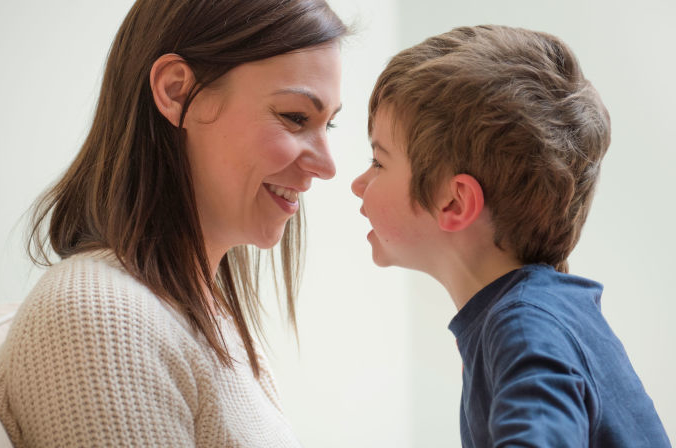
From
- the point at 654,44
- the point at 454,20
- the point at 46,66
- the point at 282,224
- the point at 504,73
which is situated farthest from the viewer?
the point at 454,20

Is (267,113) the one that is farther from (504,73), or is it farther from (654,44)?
(654,44)

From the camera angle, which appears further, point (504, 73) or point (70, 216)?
point (70, 216)

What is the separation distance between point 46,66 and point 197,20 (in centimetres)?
78

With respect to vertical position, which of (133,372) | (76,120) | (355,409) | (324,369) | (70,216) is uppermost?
(76,120)

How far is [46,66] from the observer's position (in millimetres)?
1743

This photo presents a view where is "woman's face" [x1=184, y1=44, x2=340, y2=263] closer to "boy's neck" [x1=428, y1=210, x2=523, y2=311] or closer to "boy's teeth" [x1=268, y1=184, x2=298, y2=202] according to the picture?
"boy's teeth" [x1=268, y1=184, x2=298, y2=202]

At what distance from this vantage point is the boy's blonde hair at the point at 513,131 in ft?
3.30

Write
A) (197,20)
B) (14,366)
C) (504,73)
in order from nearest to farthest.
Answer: (14,366), (504,73), (197,20)

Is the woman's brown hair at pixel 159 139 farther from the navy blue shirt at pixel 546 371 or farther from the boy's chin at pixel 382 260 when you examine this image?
the navy blue shirt at pixel 546 371

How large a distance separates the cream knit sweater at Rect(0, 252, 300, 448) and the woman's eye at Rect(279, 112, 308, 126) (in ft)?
1.24

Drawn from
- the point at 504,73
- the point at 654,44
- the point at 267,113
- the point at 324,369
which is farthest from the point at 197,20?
the point at 324,369

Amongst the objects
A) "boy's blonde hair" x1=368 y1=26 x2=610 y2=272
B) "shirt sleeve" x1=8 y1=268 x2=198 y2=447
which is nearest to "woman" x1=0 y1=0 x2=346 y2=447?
"shirt sleeve" x1=8 y1=268 x2=198 y2=447

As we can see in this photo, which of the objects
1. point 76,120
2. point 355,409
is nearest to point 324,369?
point 355,409

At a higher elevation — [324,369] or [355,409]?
[324,369]
